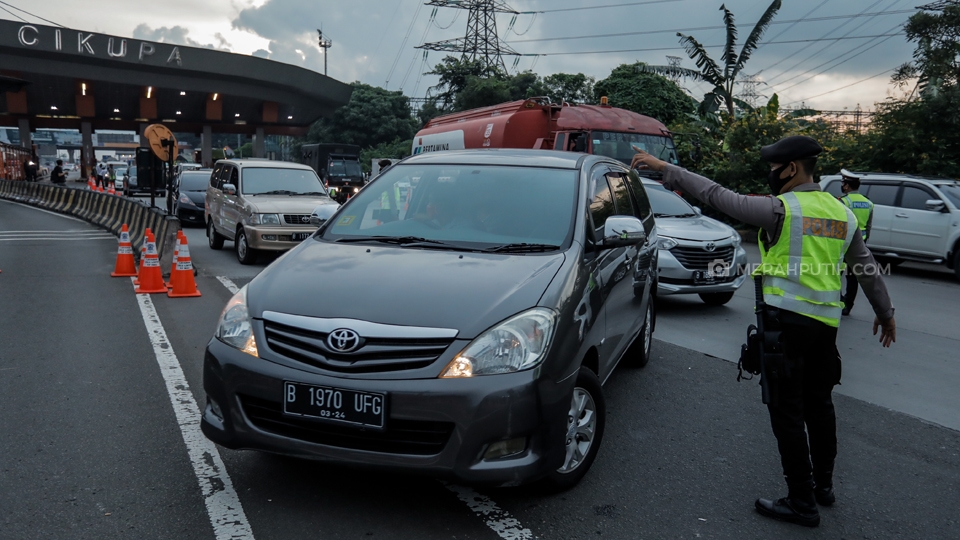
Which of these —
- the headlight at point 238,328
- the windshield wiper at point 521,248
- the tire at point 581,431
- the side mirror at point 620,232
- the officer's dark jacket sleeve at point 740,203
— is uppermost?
the officer's dark jacket sleeve at point 740,203

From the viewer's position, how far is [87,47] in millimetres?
39188

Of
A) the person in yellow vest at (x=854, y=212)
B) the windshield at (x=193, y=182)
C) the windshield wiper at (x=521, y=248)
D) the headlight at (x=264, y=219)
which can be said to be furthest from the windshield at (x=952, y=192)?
the windshield at (x=193, y=182)

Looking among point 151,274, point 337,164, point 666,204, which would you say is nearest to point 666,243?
point 666,204

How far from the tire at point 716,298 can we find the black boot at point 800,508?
6.20 meters

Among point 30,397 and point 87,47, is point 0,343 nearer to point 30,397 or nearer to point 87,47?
point 30,397

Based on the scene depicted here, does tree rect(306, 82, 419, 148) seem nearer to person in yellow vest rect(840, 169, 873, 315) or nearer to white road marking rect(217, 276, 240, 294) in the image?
white road marking rect(217, 276, 240, 294)

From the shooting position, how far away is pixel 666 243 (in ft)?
30.3

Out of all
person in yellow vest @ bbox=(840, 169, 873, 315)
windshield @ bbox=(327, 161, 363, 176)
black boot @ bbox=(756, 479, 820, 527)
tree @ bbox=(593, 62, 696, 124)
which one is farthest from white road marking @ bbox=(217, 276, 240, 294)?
windshield @ bbox=(327, 161, 363, 176)

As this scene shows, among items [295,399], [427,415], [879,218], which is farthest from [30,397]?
[879,218]

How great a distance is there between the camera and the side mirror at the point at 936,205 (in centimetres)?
1360

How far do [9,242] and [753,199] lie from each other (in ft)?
52.7

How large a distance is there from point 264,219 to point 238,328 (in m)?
9.24

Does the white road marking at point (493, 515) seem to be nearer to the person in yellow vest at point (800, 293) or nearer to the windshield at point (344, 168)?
the person in yellow vest at point (800, 293)

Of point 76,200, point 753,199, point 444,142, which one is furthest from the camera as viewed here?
point 76,200
